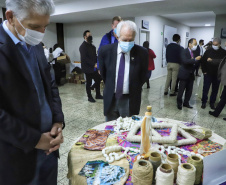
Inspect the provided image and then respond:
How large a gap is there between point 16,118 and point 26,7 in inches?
19.1

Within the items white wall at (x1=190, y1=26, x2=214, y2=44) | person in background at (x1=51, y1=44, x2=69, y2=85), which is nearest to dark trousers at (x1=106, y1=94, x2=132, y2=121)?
person in background at (x1=51, y1=44, x2=69, y2=85)

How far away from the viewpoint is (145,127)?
103cm

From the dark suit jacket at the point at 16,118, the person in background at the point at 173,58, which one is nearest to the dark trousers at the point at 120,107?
the dark suit jacket at the point at 16,118

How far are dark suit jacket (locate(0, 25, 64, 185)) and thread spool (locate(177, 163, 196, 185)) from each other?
2.18ft

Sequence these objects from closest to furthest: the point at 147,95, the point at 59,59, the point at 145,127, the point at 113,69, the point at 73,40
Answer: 1. the point at 145,127
2. the point at 113,69
3. the point at 147,95
4. the point at 59,59
5. the point at 73,40

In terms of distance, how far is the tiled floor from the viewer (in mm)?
2827

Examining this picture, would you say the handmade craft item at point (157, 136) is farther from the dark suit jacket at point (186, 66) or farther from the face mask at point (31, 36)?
the dark suit jacket at point (186, 66)

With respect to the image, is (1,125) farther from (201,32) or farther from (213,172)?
(201,32)

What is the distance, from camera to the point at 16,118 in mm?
829

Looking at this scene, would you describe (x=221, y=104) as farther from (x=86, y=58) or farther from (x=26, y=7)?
(x=26, y=7)

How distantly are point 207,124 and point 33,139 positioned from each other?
3.24 metres

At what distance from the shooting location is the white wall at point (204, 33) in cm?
1265

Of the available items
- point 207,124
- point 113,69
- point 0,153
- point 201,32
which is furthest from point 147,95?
point 201,32

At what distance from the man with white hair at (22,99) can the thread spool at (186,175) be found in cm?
62
